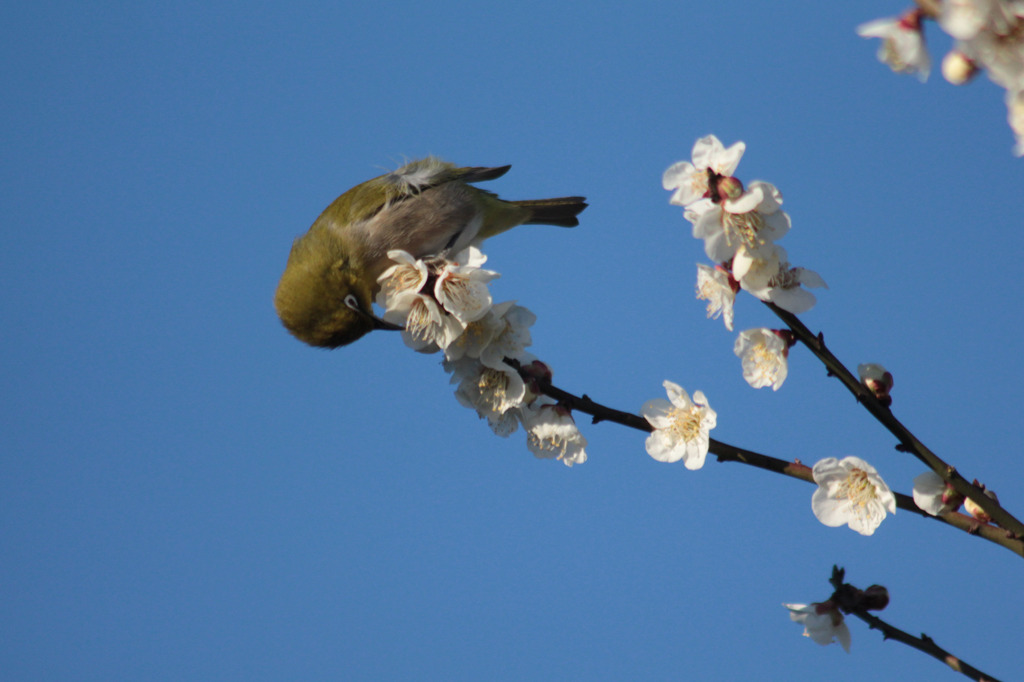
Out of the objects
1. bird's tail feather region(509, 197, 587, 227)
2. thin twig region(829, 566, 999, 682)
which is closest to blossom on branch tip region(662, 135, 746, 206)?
thin twig region(829, 566, 999, 682)

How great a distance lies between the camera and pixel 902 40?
1048 millimetres

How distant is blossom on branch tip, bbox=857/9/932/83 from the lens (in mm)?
1050

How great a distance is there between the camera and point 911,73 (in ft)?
A: 3.57

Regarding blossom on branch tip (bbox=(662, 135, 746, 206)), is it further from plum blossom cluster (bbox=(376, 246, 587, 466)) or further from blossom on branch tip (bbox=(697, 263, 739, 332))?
plum blossom cluster (bbox=(376, 246, 587, 466))

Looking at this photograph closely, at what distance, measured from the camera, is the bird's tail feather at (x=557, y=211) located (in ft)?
15.8

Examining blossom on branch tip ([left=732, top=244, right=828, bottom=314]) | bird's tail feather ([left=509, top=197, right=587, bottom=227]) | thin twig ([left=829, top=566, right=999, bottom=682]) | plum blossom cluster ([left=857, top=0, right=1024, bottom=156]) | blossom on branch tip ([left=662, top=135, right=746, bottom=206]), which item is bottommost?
thin twig ([left=829, top=566, right=999, bottom=682])

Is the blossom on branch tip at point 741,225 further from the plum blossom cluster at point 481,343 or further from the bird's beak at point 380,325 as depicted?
the bird's beak at point 380,325

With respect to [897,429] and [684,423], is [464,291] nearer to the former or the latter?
[684,423]

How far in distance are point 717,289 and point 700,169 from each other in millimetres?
248

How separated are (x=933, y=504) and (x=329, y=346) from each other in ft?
7.38

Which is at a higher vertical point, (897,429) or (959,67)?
(959,67)

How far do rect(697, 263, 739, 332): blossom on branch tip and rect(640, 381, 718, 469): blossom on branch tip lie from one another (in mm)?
217

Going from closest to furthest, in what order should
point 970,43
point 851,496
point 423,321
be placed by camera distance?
1. point 970,43
2. point 851,496
3. point 423,321

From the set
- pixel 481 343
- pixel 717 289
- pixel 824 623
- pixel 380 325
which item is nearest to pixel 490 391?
pixel 481 343
